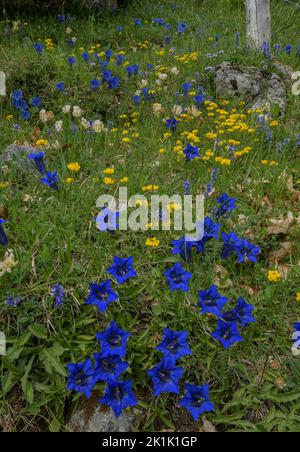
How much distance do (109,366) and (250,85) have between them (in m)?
3.80

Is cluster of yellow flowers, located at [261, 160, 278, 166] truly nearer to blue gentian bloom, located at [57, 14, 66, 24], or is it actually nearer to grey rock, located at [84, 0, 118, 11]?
blue gentian bloom, located at [57, 14, 66, 24]

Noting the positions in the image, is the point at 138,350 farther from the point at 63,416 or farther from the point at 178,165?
the point at 178,165

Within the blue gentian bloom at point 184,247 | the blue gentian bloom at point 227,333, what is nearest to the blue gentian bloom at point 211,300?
the blue gentian bloom at point 227,333

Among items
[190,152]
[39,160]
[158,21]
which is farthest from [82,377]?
[158,21]

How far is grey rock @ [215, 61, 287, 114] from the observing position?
194 inches

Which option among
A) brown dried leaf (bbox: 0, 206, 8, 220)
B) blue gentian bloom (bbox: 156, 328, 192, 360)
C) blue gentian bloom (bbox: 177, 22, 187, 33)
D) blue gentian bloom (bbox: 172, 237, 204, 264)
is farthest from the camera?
blue gentian bloom (bbox: 177, 22, 187, 33)

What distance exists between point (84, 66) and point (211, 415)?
161 inches

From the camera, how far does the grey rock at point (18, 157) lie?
3480 mm

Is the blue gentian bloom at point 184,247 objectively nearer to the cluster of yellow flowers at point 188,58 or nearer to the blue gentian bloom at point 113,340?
the blue gentian bloom at point 113,340

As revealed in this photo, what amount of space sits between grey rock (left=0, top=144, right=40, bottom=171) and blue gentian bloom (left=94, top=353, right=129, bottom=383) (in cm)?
188

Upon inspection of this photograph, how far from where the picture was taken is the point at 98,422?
2.15 m

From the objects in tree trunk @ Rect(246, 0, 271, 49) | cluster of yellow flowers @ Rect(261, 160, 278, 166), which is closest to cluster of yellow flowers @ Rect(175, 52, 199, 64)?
tree trunk @ Rect(246, 0, 271, 49)

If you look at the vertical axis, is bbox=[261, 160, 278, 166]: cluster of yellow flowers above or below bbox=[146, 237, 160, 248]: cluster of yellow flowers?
above

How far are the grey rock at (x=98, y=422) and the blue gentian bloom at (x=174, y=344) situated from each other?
1.24 feet
